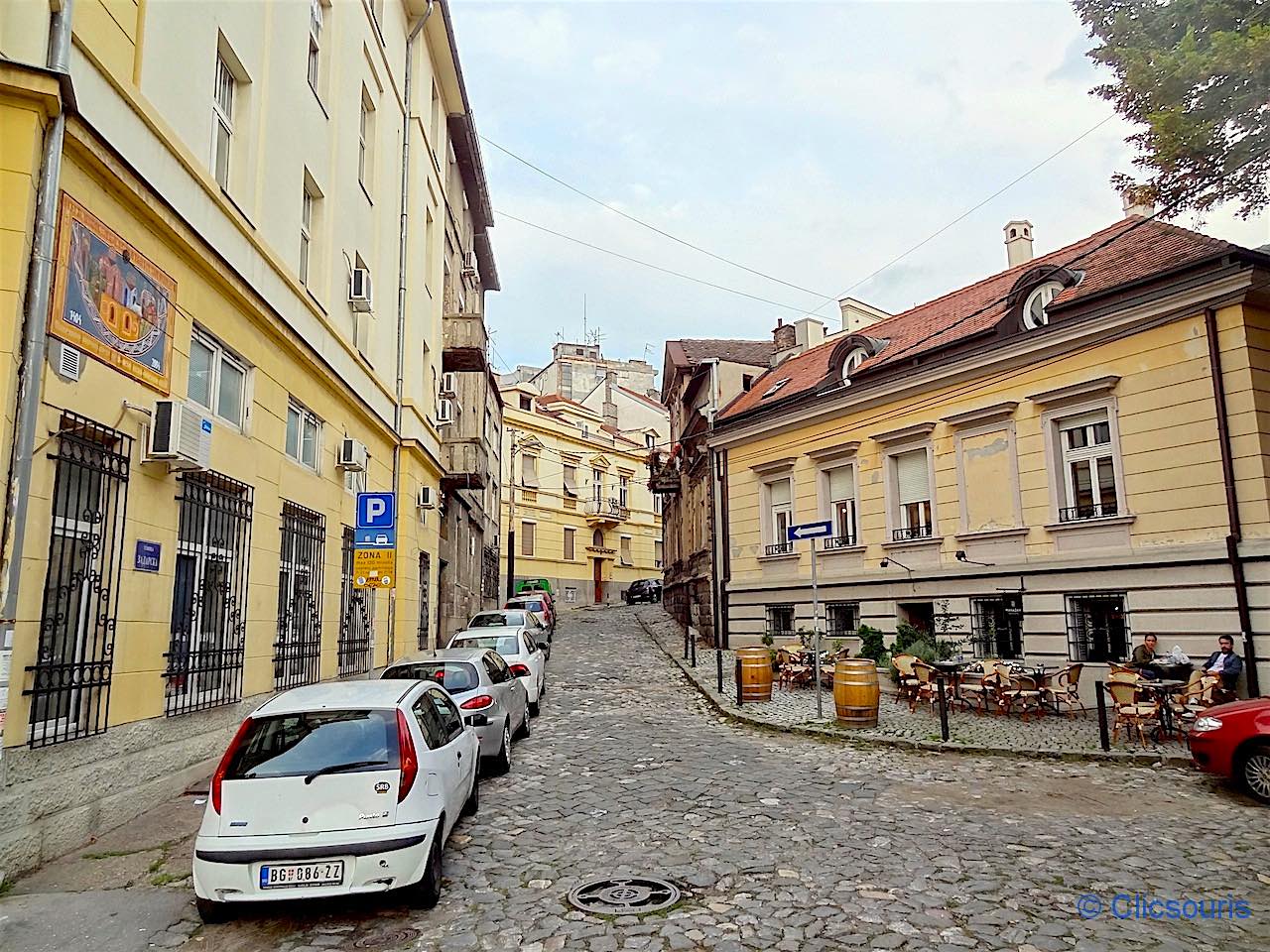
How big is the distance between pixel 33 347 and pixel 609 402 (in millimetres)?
51388

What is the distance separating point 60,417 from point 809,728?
10.3m

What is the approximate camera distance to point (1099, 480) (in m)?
15.0

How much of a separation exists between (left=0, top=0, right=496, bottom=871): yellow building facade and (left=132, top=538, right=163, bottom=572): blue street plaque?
0.03 metres

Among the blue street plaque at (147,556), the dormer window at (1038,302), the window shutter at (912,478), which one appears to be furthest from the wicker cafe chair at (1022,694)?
the blue street plaque at (147,556)

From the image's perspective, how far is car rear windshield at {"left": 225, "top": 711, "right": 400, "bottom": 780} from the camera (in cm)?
570

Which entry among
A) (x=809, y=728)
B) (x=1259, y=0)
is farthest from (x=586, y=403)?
(x=1259, y=0)

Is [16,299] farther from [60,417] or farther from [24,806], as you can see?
[24,806]

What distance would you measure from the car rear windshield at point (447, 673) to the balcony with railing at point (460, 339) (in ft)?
49.6

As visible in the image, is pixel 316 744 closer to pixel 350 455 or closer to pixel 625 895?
pixel 625 895

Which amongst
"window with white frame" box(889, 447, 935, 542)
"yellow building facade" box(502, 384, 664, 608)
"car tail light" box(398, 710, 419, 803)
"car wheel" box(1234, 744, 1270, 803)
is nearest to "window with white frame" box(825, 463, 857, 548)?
"window with white frame" box(889, 447, 935, 542)

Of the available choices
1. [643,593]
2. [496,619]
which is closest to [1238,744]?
[496,619]

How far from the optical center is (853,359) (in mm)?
20812

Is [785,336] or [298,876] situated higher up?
[785,336]

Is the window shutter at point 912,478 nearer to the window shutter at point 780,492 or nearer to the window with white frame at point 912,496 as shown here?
the window with white frame at point 912,496
